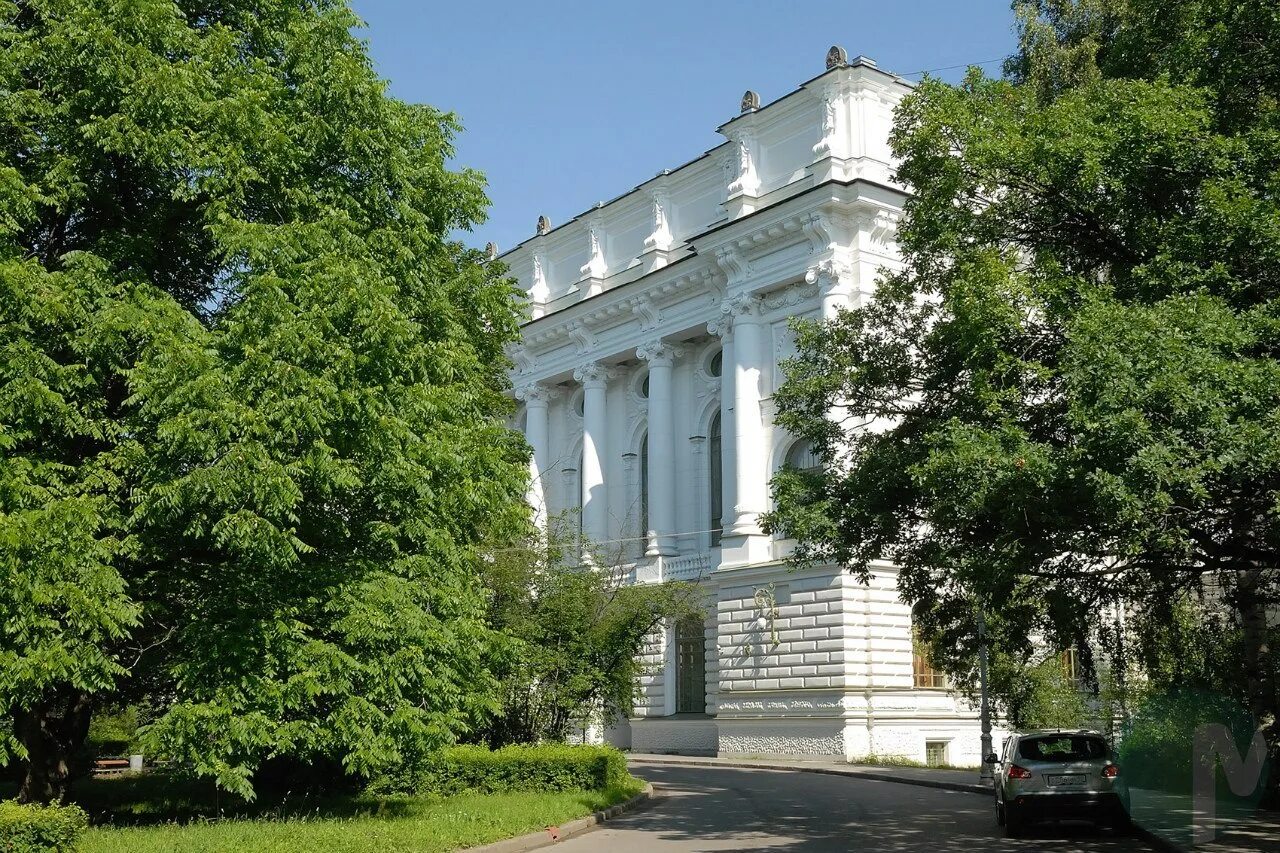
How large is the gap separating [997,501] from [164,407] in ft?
30.2

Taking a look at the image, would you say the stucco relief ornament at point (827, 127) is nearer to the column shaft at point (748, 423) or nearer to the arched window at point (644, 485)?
the column shaft at point (748, 423)

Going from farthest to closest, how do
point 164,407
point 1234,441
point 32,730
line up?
1. point 32,730
2. point 164,407
3. point 1234,441

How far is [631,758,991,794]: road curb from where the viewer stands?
26.7 meters

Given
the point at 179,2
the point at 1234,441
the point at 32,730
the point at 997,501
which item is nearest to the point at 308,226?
the point at 179,2

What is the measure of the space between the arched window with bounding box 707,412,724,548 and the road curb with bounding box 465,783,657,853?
2201 centimetres

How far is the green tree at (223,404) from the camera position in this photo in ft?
45.6

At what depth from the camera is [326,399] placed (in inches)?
562

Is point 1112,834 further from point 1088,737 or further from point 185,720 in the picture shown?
point 185,720

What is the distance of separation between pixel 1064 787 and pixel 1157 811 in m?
2.62

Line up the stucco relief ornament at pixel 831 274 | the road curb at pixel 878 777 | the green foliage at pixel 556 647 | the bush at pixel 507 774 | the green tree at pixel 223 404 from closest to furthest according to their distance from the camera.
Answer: the green tree at pixel 223 404
the road curb at pixel 878 777
the bush at pixel 507 774
the green foliage at pixel 556 647
the stucco relief ornament at pixel 831 274

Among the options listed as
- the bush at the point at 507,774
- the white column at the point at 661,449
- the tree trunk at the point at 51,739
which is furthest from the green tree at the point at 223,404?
the white column at the point at 661,449

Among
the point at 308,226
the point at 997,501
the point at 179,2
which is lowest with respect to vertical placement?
the point at 997,501

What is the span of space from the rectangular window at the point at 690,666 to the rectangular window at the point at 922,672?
7.70 meters

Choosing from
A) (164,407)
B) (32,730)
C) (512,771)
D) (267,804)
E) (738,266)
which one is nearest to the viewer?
(164,407)
